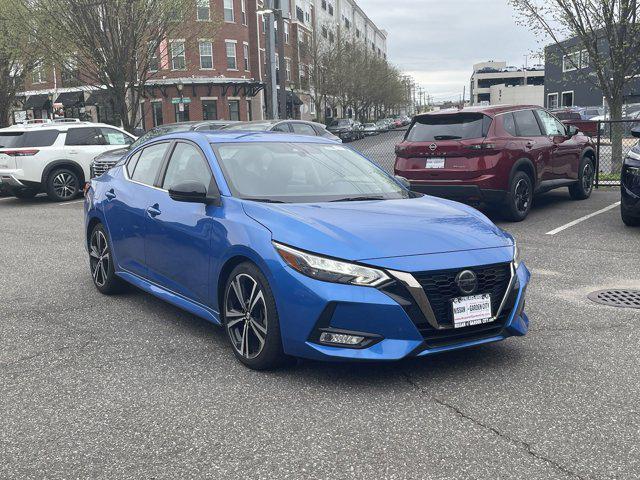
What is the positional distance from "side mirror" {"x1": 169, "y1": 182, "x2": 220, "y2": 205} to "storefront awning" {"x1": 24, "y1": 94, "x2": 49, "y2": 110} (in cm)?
5081

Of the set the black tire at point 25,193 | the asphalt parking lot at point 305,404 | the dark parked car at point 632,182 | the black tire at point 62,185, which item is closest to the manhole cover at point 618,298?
the asphalt parking lot at point 305,404

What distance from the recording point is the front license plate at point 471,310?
12.9 ft

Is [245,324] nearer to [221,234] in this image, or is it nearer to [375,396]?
[221,234]

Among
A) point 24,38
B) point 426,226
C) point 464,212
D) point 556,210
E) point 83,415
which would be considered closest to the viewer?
point 83,415

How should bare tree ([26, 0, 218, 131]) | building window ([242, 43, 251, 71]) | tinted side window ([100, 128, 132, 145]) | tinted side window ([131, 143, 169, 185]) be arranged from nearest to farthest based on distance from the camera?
tinted side window ([131, 143, 169, 185]) < tinted side window ([100, 128, 132, 145]) < bare tree ([26, 0, 218, 131]) < building window ([242, 43, 251, 71])

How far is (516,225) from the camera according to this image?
1008cm

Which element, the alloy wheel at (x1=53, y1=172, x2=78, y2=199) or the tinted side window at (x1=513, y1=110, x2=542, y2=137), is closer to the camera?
the tinted side window at (x1=513, y1=110, x2=542, y2=137)

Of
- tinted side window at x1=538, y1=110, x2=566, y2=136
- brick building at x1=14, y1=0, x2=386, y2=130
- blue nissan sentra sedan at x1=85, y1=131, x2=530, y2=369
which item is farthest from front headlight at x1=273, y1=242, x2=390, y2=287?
brick building at x1=14, y1=0, x2=386, y2=130

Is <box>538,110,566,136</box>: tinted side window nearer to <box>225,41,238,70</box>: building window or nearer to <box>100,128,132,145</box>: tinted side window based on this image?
<box>100,128,132,145</box>: tinted side window

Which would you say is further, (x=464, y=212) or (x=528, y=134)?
(x=528, y=134)

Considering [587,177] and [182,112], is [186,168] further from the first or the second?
[182,112]

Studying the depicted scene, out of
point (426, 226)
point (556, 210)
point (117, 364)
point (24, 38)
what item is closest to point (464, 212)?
point (426, 226)

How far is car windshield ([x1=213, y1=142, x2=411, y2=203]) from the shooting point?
480 cm

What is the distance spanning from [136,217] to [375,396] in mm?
2721
